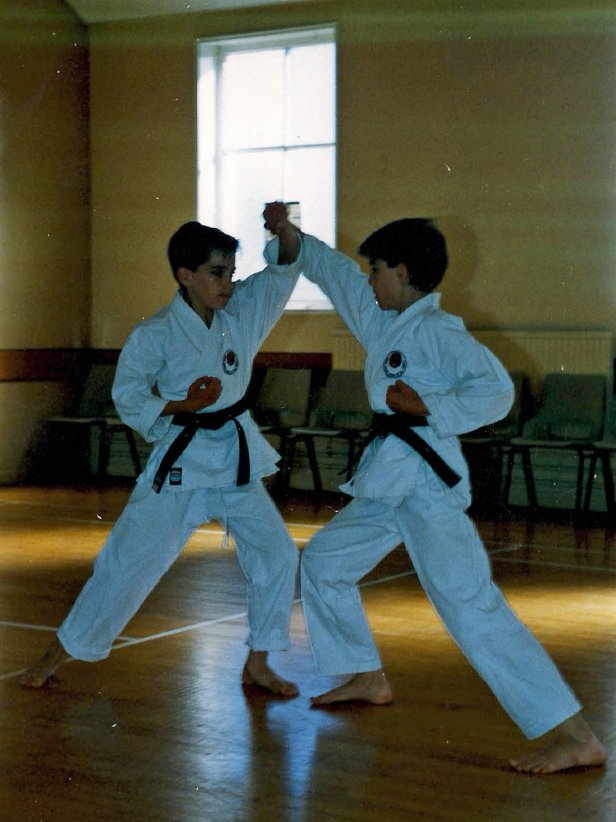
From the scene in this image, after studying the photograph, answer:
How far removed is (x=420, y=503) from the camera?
2623 mm

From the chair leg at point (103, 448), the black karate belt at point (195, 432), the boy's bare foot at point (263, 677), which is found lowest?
the chair leg at point (103, 448)

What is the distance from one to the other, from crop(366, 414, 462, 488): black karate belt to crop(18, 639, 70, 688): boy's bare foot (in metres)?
1.03

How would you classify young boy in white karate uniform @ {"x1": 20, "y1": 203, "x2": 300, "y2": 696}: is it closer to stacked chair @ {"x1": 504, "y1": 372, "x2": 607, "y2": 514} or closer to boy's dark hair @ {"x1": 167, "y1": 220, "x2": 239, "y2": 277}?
boy's dark hair @ {"x1": 167, "y1": 220, "x2": 239, "y2": 277}

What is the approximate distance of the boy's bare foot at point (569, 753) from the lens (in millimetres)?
2445

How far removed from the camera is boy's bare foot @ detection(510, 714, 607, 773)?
2.45 metres

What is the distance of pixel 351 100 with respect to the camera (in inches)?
318

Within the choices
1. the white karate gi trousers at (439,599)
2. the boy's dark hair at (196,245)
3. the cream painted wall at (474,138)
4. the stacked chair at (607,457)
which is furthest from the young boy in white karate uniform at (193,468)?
the cream painted wall at (474,138)

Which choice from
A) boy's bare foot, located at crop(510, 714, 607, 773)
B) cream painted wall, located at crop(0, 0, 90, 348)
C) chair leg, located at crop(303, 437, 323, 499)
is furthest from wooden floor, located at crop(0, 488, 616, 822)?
cream painted wall, located at crop(0, 0, 90, 348)

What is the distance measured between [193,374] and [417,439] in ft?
2.14

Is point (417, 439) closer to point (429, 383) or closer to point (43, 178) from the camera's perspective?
point (429, 383)

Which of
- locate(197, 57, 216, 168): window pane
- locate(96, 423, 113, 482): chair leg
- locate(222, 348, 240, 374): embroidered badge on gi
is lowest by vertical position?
locate(96, 423, 113, 482): chair leg

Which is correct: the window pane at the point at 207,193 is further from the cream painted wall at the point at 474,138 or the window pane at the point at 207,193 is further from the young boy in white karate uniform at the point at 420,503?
the young boy in white karate uniform at the point at 420,503

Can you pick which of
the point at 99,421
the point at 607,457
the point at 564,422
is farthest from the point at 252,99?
the point at 607,457

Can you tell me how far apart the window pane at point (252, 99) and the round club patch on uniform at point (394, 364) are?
19.9 feet
